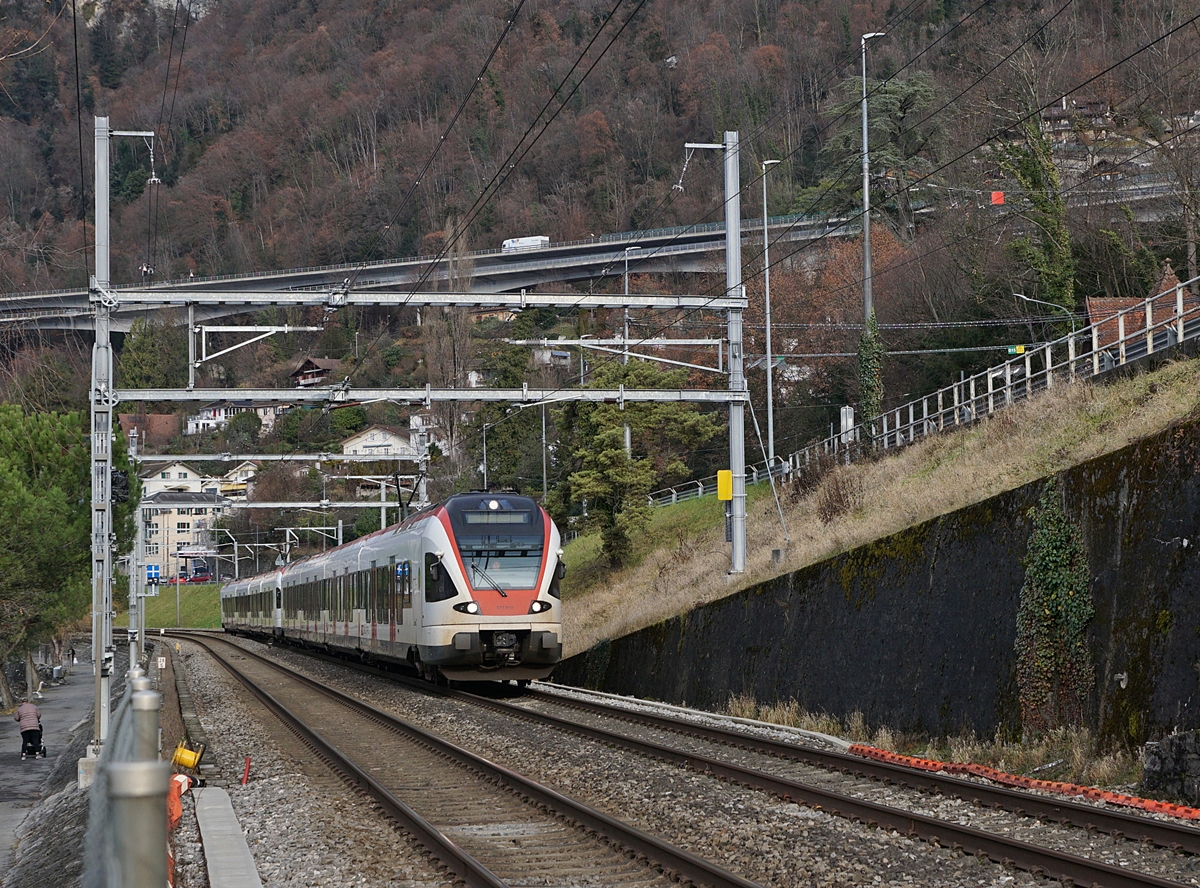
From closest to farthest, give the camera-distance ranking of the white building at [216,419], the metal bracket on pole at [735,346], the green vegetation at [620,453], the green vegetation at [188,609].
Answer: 1. the metal bracket on pole at [735,346]
2. the green vegetation at [620,453]
3. the green vegetation at [188,609]
4. the white building at [216,419]

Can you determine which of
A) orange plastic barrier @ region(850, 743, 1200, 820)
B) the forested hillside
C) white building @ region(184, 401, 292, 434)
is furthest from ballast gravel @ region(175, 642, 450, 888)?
white building @ region(184, 401, 292, 434)

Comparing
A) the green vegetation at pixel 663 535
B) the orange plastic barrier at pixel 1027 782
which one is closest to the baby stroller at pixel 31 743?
the green vegetation at pixel 663 535

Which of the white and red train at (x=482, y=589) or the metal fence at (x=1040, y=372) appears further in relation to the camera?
the metal fence at (x=1040, y=372)

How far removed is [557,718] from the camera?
19.2 metres

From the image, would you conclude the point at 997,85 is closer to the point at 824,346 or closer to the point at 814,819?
the point at 824,346

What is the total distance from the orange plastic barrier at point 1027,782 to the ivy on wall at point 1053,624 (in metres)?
0.94

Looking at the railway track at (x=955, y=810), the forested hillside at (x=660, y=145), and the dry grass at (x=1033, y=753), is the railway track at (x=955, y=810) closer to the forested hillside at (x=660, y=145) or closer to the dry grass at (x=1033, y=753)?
the dry grass at (x=1033, y=753)

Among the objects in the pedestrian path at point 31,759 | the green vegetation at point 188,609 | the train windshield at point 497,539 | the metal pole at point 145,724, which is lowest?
the pedestrian path at point 31,759

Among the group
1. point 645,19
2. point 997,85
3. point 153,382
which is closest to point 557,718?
point 997,85

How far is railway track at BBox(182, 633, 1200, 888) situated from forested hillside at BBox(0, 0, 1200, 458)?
7.47 metres

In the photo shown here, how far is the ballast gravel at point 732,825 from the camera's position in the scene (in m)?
8.95

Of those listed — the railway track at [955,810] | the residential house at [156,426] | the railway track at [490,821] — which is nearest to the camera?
the railway track at [955,810]

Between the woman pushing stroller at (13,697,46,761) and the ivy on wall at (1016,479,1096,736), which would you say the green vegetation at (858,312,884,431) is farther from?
the ivy on wall at (1016,479,1096,736)

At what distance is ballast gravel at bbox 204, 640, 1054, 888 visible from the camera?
29.3 ft
